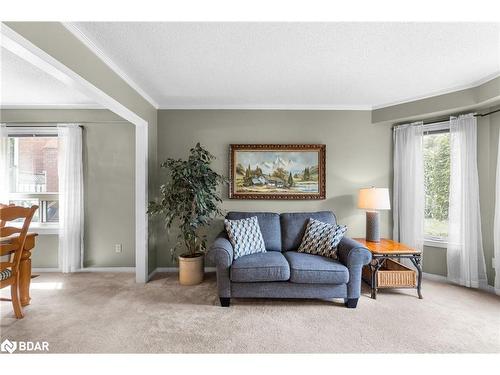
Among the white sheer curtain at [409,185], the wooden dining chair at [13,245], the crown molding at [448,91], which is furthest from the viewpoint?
the white sheer curtain at [409,185]

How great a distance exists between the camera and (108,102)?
248 cm

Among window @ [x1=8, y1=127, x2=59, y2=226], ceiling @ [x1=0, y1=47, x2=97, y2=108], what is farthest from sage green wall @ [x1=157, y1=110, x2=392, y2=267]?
window @ [x1=8, y1=127, x2=59, y2=226]

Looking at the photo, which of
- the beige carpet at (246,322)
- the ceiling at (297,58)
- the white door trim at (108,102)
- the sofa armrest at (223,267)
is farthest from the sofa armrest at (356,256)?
the white door trim at (108,102)

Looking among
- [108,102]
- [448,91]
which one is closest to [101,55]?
[108,102]

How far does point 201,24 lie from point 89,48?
1.04 meters

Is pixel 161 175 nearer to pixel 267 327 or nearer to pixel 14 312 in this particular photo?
pixel 14 312

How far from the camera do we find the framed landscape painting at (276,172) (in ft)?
11.9

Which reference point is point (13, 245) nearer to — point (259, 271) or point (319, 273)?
point (259, 271)

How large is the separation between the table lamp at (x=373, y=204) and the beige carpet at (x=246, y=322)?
759mm

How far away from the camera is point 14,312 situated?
7.80 ft

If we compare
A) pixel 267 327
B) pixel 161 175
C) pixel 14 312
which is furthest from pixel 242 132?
pixel 14 312

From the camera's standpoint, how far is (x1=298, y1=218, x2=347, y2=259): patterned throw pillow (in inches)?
112

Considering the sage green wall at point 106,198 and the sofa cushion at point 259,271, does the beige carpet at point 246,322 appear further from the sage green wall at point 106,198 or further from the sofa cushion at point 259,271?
the sage green wall at point 106,198

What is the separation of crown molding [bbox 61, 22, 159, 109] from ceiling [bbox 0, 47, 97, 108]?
0.88 metres
